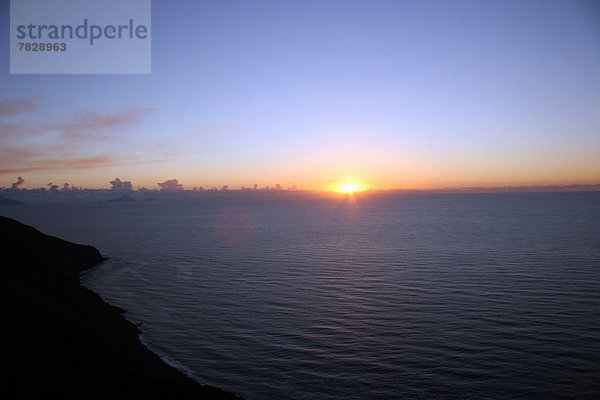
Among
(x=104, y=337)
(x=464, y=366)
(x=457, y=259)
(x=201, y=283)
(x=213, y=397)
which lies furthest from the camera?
(x=457, y=259)

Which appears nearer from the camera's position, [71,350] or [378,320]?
[71,350]

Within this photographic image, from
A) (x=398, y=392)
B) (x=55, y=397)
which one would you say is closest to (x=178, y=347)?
(x=55, y=397)

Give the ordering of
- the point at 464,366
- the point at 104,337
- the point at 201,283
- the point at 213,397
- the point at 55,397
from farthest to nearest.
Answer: the point at 201,283, the point at 104,337, the point at 464,366, the point at 213,397, the point at 55,397

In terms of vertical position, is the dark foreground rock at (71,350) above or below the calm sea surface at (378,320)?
above

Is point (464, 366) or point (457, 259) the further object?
point (457, 259)

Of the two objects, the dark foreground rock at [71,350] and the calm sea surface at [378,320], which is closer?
the dark foreground rock at [71,350]

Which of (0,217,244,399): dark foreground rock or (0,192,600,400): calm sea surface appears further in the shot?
(0,192,600,400): calm sea surface

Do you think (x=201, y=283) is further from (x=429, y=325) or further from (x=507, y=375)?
(x=507, y=375)

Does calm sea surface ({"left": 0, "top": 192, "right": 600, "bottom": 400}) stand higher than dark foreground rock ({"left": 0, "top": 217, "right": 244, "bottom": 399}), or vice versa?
dark foreground rock ({"left": 0, "top": 217, "right": 244, "bottom": 399})
